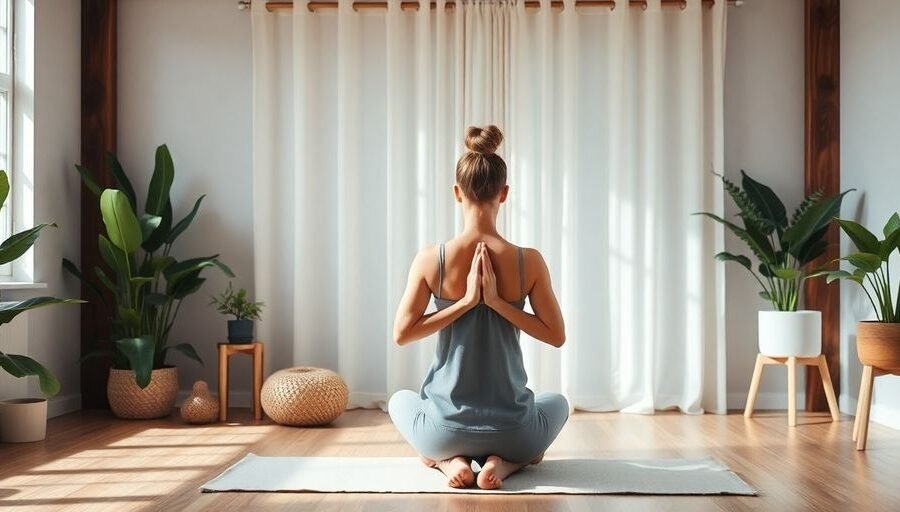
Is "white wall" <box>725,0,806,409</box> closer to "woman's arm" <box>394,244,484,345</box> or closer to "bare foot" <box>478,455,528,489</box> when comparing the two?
"bare foot" <box>478,455,528,489</box>

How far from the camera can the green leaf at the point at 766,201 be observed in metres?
4.54

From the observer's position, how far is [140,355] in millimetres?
4258

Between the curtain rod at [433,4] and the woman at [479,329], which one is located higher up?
the curtain rod at [433,4]

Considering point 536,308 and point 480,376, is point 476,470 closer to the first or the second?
point 480,376

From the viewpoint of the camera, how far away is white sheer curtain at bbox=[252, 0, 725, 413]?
4.73 metres

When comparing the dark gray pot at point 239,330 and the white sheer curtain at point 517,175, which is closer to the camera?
the dark gray pot at point 239,330

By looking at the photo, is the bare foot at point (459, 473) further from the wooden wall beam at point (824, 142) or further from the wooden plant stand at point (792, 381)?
the wooden wall beam at point (824, 142)

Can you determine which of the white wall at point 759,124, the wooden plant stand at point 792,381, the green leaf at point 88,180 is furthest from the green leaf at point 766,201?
the green leaf at point 88,180

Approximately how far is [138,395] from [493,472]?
7.59ft

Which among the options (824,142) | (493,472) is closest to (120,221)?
(493,472)

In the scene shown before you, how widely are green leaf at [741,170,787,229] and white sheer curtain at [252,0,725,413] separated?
182mm

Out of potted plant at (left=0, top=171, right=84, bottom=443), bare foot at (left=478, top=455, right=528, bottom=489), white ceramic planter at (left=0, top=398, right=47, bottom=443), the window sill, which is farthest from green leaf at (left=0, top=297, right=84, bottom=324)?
bare foot at (left=478, top=455, right=528, bottom=489)

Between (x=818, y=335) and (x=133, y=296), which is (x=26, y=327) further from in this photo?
(x=818, y=335)

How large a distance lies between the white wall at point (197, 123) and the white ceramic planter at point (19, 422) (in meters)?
1.20
